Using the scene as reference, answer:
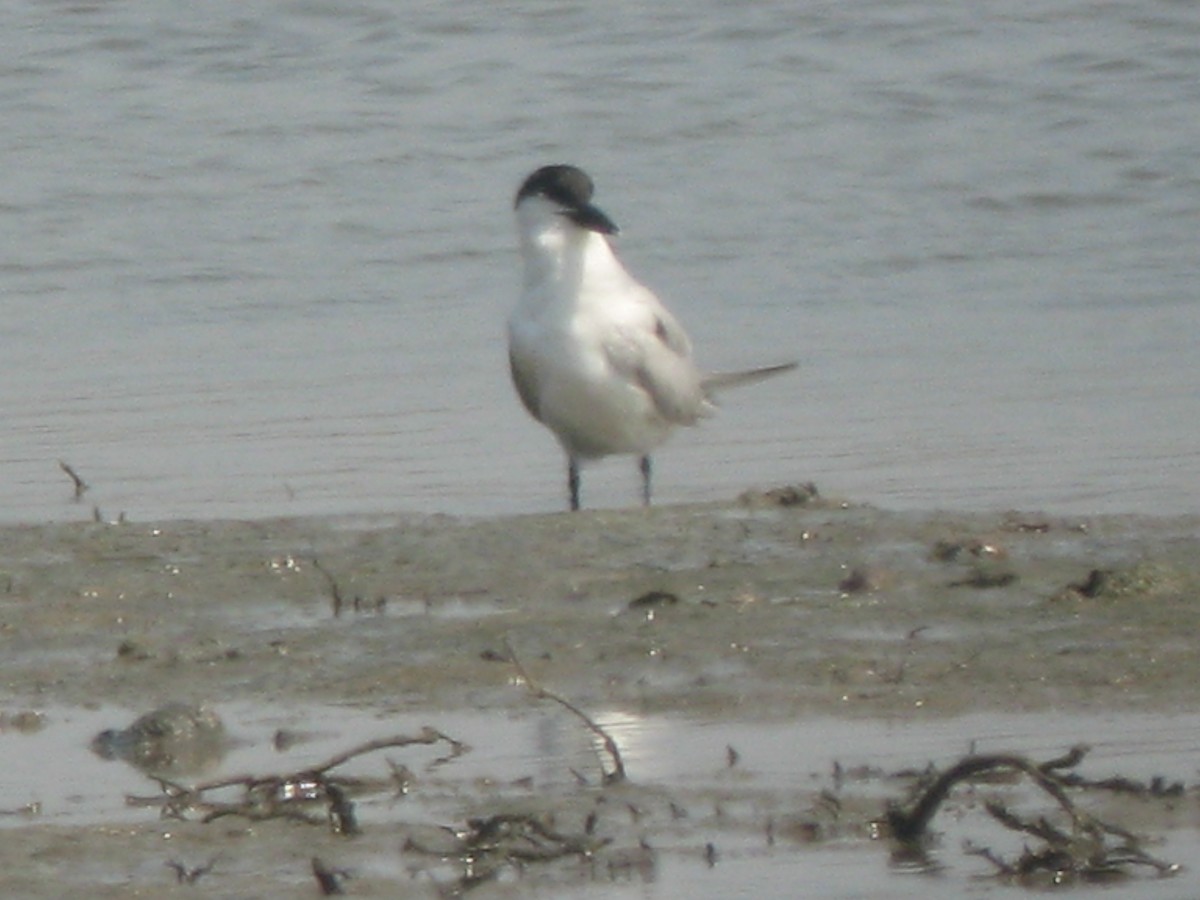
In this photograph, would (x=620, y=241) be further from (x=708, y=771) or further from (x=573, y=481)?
(x=708, y=771)

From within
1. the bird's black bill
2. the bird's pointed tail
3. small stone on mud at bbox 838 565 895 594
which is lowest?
the bird's pointed tail

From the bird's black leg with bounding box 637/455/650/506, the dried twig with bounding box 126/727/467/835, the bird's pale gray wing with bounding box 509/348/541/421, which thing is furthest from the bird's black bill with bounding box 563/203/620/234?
the dried twig with bounding box 126/727/467/835

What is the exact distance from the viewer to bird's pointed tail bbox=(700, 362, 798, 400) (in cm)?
832

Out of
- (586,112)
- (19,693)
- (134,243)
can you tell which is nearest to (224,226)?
(134,243)

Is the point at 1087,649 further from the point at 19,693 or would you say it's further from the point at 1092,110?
the point at 1092,110

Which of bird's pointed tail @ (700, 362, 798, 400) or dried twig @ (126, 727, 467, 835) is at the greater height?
dried twig @ (126, 727, 467, 835)

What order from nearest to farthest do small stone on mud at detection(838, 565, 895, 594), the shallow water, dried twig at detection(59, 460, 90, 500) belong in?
the shallow water, small stone on mud at detection(838, 565, 895, 594), dried twig at detection(59, 460, 90, 500)

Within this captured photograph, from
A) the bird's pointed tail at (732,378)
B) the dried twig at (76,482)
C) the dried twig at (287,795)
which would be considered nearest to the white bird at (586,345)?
the bird's pointed tail at (732,378)

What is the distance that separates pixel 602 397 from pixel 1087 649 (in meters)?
2.74

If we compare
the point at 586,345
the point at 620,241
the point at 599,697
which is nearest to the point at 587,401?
the point at 586,345

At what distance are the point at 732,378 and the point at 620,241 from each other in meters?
3.21

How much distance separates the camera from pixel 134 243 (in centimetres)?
1189

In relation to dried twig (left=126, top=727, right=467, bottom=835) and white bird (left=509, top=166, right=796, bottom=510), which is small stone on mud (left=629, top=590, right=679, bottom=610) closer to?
dried twig (left=126, top=727, right=467, bottom=835)

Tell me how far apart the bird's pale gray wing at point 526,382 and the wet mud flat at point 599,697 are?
93 centimetres
